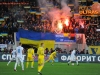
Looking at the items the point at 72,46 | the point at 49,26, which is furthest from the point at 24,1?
the point at 72,46

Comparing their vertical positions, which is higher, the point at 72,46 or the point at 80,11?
the point at 80,11

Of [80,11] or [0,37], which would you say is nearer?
[0,37]

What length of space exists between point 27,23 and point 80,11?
7.84 meters

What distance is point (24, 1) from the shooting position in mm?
57906

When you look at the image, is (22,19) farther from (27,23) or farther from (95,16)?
(95,16)

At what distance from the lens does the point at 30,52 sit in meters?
38.4

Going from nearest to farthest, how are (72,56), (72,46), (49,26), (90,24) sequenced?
(72,56), (72,46), (49,26), (90,24)

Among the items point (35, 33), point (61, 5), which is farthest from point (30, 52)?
point (61, 5)

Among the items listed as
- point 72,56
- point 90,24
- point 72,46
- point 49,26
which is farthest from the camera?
point 90,24

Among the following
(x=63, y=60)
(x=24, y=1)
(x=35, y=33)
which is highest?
(x=24, y=1)

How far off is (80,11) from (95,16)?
2.26 metres

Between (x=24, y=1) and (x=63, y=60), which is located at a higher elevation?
(x=24, y=1)

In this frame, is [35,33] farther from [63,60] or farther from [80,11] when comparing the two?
[80,11]

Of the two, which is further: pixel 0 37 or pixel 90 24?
pixel 90 24
